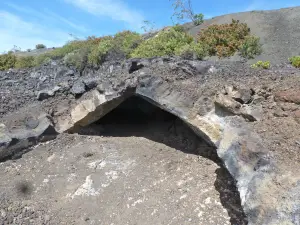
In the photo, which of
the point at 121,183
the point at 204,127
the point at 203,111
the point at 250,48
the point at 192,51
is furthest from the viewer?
the point at 250,48

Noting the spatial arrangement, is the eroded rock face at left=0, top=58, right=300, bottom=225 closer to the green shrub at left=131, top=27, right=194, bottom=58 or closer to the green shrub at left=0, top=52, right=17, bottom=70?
the green shrub at left=131, top=27, right=194, bottom=58

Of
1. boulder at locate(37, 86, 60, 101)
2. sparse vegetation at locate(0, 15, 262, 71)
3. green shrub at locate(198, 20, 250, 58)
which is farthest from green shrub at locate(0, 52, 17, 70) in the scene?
boulder at locate(37, 86, 60, 101)

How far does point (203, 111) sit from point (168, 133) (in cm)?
218

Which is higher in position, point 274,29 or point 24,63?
point 274,29

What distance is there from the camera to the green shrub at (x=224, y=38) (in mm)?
13969

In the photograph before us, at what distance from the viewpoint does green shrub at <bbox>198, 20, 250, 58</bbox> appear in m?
14.0

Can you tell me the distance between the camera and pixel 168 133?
28.7 ft

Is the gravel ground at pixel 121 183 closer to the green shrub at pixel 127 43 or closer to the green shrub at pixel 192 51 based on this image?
the green shrub at pixel 192 51

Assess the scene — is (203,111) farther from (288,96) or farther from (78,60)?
(78,60)

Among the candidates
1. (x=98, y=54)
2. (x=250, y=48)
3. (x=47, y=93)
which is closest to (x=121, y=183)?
(x=47, y=93)

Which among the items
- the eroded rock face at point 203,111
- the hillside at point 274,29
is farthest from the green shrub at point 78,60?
the eroded rock face at point 203,111

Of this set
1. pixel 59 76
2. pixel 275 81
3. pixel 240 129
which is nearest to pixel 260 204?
pixel 240 129

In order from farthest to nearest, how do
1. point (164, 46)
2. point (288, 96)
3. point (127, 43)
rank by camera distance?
point (127, 43) → point (164, 46) → point (288, 96)

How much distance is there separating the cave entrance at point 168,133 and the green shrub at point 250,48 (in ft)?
18.4
